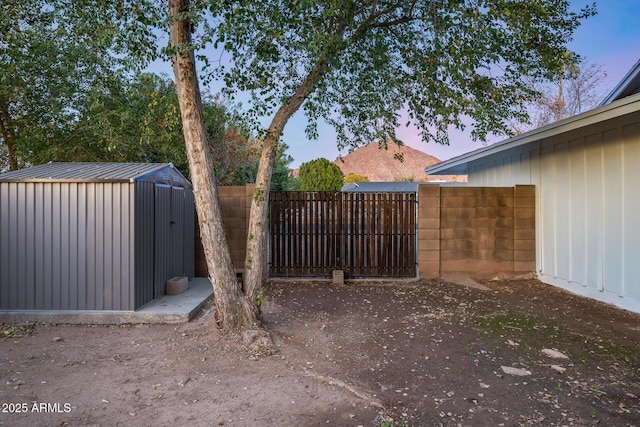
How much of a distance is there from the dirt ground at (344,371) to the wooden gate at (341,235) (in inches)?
75.8

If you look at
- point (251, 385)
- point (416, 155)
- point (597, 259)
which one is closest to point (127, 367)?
point (251, 385)

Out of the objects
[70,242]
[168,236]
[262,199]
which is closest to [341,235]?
[168,236]

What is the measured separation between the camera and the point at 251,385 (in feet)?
11.2

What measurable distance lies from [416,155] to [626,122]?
7302 centimetres

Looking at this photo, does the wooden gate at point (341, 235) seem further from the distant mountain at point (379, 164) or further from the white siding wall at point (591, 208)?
the distant mountain at point (379, 164)

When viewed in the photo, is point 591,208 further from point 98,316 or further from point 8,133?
point 8,133

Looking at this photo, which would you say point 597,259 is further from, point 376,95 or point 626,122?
point 376,95

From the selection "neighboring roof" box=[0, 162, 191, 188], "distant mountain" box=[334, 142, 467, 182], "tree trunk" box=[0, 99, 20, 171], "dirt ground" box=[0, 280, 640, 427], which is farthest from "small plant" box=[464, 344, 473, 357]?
"distant mountain" box=[334, 142, 467, 182]

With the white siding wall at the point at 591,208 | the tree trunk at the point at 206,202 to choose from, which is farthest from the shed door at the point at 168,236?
the white siding wall at the point at 591,208

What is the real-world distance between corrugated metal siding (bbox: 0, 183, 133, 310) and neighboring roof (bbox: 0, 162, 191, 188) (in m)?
0.09

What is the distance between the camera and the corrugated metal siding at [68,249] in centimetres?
515

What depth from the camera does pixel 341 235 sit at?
25.3 feet

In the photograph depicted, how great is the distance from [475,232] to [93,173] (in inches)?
247

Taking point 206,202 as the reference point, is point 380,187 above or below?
above
